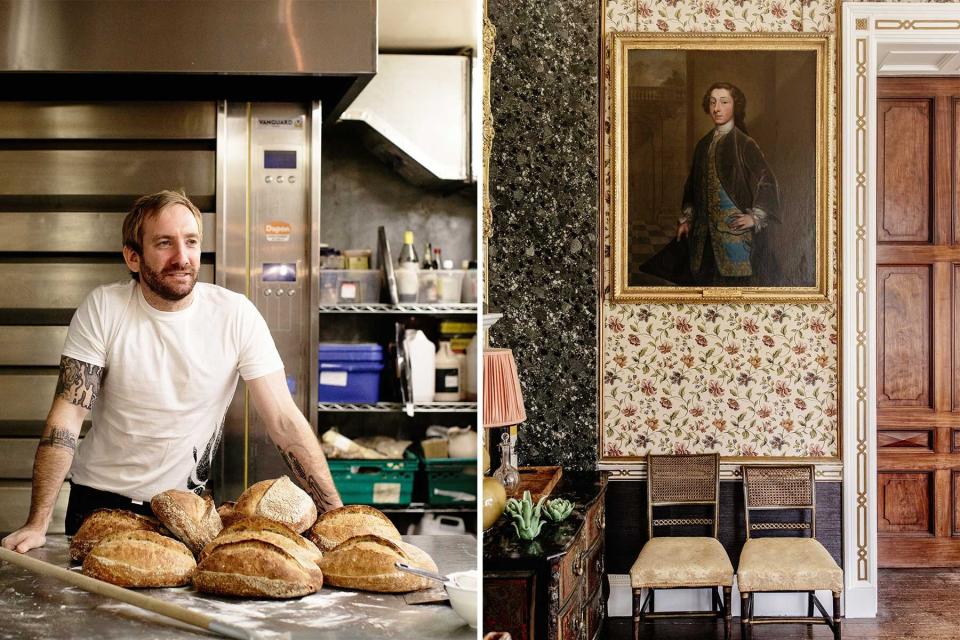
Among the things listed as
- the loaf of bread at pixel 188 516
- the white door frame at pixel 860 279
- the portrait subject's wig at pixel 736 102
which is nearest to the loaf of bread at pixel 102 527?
the loaf of bread at pixel 188 516

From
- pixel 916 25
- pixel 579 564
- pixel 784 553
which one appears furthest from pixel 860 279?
pixel 579 564

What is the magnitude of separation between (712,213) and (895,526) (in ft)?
7.01

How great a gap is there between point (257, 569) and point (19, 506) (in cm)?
37

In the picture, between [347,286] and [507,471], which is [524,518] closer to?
[507,471]

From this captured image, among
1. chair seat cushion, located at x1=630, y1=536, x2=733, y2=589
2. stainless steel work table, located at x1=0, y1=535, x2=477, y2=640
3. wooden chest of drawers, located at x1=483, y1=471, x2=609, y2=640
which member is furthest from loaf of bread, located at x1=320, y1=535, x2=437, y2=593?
chair seat cushion, located at x1=630, y1=536, x2=733, y2=589

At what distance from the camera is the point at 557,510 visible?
9.11ft

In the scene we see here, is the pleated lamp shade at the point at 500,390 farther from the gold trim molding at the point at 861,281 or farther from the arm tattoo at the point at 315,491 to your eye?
the gold trim molding at the point at 861,281

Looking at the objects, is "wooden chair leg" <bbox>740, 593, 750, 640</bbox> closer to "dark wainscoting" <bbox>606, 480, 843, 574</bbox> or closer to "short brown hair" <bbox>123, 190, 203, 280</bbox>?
"dark wainscoting" <bbox>606, 480, 843, 574</bbox>

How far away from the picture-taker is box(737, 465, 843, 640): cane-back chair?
11.5 ft

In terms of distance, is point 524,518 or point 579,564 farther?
point 579,564

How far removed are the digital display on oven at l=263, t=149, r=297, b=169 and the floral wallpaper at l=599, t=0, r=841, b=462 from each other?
3.17m

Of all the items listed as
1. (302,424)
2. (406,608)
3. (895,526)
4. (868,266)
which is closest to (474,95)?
(302,424)

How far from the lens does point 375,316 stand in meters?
1.14

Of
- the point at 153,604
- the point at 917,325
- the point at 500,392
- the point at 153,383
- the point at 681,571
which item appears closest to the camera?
the point at 153,604
